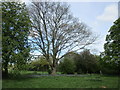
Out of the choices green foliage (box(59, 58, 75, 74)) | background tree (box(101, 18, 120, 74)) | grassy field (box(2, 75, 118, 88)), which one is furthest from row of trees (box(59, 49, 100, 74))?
grassy field (box(2, 75, 118, 88))

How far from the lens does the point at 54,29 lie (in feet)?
54.5

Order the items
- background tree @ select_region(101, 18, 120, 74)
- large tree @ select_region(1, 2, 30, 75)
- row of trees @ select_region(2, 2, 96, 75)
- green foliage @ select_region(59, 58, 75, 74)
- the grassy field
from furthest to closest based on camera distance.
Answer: green foliage @ select_region(59, 58, 75, 74) → row of trees @ select_region(2, 2, 96, 75) → background tree @ select_region(101, 18, 120, 74) → large tree @ select_region(1, 2, 30, 75) → the grassy field

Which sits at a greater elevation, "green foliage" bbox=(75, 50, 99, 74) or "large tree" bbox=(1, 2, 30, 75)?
"large tree" bbox=(1, 2, 30, 75)

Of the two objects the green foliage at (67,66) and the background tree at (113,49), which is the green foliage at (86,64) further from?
the background tree at (113,49)

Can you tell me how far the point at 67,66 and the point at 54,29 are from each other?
8.44m

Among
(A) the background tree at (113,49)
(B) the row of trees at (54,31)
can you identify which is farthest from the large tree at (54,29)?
(A) the background tree at (113,49)

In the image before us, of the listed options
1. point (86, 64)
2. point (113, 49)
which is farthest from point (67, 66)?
point (113, 49)

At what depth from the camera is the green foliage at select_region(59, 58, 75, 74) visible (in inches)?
854

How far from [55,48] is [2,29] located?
8.84m

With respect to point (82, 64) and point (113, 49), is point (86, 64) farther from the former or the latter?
point (113, 49)

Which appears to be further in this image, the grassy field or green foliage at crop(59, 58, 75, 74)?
green foliage at crop(59, 58, 75, 74)

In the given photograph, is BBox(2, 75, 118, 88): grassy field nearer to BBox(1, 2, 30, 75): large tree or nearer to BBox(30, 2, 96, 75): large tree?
BBox(1, 2, 30, 75): large tree

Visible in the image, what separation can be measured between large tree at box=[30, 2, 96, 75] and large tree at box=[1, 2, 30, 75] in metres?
6.19

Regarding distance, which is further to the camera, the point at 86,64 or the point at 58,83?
the point at 86,64
